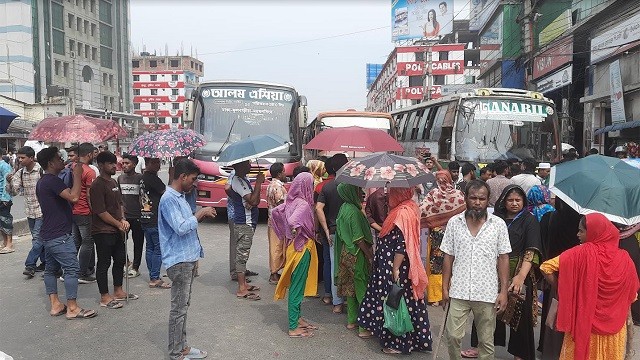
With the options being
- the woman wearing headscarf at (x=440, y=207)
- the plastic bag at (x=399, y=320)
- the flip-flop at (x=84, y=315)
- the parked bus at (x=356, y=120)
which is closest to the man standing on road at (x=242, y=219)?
the flip-flop at (x=84, y=315)

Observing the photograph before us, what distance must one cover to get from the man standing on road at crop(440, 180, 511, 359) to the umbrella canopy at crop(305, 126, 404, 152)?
2.72 m

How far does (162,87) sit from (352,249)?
91.2 m

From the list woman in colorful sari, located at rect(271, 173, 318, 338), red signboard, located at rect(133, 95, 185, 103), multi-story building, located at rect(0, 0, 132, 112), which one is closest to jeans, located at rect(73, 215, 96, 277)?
woman in colorful sari, located at rect(271, 173, 318, 338)

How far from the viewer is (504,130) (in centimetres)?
1122

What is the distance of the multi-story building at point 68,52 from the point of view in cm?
4150

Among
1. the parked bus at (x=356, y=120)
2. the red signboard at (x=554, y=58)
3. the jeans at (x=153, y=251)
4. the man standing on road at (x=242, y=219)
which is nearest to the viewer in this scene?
the man standing on road at (x=242, y=219)

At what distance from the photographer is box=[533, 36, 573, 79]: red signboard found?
19109 millimetres

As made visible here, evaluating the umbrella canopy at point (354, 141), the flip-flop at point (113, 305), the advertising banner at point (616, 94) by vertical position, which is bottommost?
the flip-flop at point (113, 305)

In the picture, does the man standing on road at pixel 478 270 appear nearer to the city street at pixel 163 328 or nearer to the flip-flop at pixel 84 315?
the city street at pixel 163 328

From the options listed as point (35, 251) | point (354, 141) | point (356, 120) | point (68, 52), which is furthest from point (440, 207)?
point (68, 52)

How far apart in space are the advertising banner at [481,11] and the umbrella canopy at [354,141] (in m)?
29.1

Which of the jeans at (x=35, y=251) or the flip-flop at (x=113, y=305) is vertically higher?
the jeans at (x=35, y=251)

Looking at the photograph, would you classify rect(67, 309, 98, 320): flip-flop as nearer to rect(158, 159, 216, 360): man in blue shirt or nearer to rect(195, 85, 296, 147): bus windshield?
rect(158, 159, 216, 360): man in blue shirt

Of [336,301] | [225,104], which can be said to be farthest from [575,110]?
[336,301]
